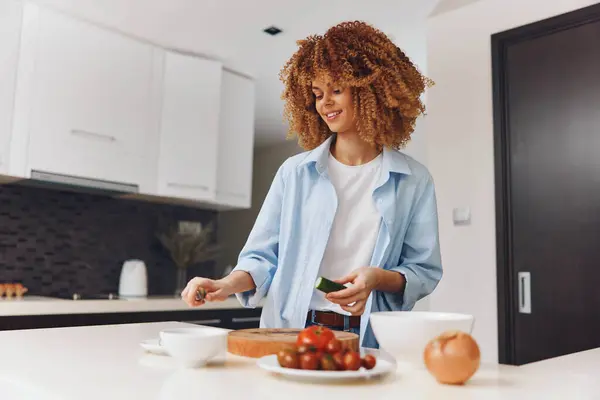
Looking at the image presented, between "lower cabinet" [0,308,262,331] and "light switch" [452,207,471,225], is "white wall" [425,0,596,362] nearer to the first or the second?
"light switch" [452,207,471,225]

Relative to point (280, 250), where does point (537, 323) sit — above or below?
below

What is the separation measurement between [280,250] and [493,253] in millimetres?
1609

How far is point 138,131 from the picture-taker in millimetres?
3217

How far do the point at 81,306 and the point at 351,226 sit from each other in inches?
68.6

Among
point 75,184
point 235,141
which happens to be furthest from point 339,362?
point 235,141

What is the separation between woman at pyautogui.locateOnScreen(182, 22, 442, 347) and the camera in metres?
1.44

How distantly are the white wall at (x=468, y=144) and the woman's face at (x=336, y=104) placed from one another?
1557 millimetres

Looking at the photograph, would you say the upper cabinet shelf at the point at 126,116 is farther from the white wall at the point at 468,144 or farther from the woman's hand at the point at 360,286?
the woman's hand at the point at 360,286

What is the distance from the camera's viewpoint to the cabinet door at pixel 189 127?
3.35 metres

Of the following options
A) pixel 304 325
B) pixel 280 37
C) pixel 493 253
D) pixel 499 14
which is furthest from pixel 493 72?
pixel 304 325

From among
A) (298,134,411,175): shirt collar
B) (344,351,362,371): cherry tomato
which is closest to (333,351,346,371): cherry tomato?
(344,351,362,371): cherry tomato

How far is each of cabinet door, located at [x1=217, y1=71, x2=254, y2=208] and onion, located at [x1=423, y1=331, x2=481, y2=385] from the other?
289cm

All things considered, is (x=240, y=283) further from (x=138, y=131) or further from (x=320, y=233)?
(x=138, y=131)

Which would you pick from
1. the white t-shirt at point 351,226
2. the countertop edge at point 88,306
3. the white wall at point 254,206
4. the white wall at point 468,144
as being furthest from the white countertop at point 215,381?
the white wall at point 254,206
